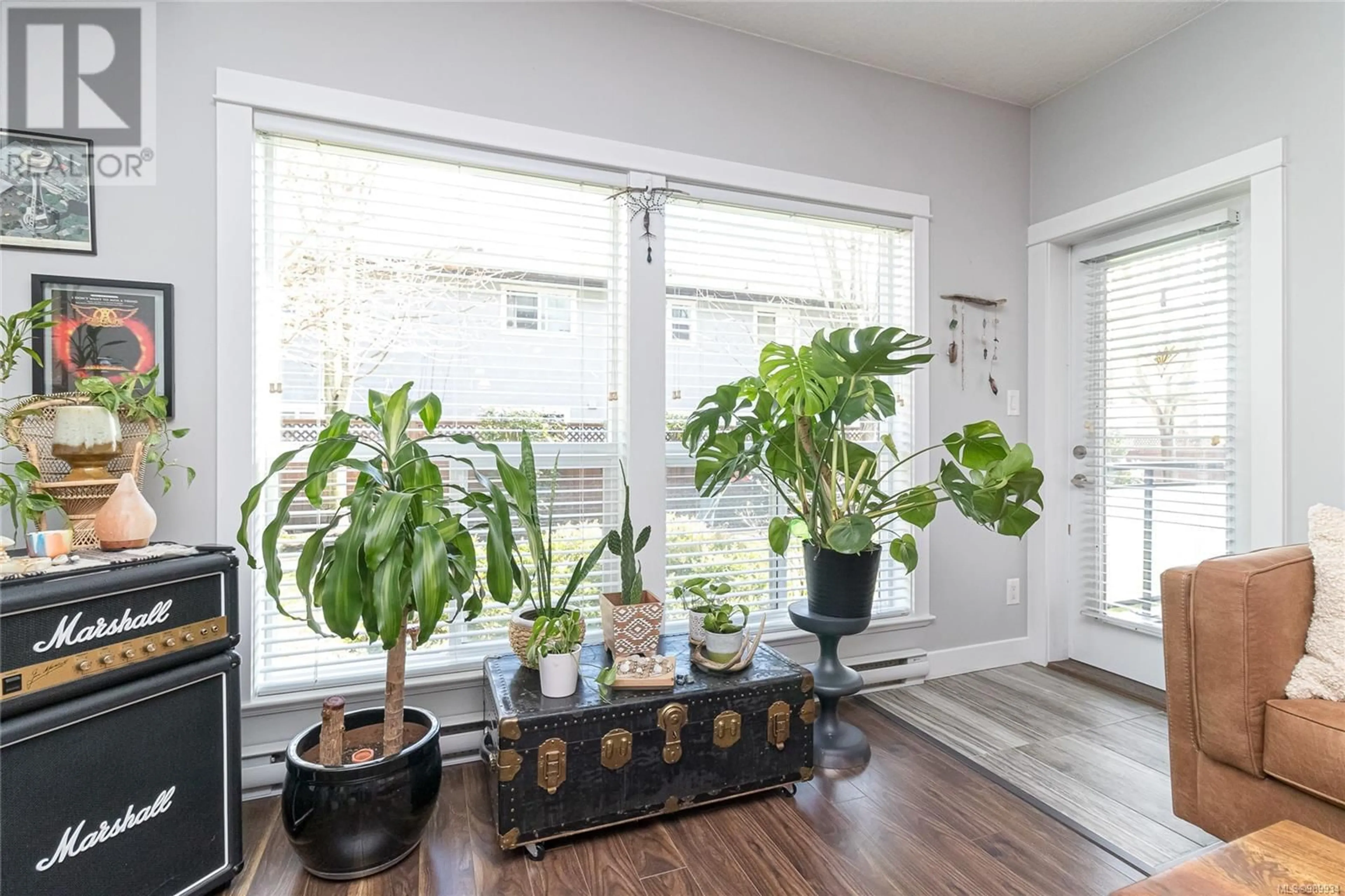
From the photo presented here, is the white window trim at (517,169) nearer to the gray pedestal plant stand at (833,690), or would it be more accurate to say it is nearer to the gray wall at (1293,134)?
the gray pedestal plant stand at (833,690)

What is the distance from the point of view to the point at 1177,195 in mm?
2439

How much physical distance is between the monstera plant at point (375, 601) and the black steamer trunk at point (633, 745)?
227 mm

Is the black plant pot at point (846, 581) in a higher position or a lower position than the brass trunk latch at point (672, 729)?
higher

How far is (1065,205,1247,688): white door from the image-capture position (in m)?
2.42

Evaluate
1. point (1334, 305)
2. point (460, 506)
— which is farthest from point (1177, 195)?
point (460, 506)

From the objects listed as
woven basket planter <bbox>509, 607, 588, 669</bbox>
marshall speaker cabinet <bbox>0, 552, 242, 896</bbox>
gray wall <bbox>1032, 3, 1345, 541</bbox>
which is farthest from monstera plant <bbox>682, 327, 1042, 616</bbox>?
marshall speaker cabinet <bbox>0, 552, 242, 896</bbox>

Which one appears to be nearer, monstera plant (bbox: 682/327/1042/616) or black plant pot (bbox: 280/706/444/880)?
black plant pot (bbox: 280/706/444/880)

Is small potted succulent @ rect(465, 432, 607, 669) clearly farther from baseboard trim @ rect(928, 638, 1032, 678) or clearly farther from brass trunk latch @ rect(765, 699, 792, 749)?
baseboard trim @ rect(928, 638, 1032, 678)

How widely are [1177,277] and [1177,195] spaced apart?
33 cm

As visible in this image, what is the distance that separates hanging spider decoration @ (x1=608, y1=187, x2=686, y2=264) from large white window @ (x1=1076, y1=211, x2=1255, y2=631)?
2.06 m

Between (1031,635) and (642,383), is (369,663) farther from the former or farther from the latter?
(1031,635)

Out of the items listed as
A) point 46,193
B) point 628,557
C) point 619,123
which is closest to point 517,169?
point 619,123

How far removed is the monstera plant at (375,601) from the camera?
138 centimetres

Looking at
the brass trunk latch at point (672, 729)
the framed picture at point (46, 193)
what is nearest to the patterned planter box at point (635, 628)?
the brass trunk latch at point (672, 729)
